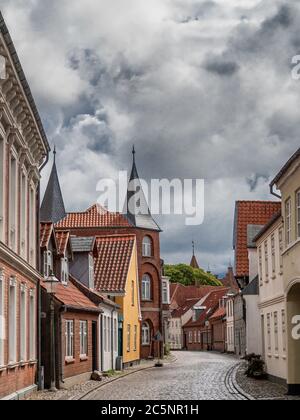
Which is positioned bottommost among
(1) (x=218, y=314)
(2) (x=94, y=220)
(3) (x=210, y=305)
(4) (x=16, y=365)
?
(4) (x=16, y=365)

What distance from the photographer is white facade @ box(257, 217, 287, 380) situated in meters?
26.1

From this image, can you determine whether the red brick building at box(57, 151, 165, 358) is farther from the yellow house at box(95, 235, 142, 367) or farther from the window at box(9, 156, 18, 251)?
the window at box(9, 156, 18, 251)

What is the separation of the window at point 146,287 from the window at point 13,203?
38.4 metres

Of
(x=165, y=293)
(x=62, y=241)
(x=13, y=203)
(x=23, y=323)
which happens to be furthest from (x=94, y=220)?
(x=13, y=203)

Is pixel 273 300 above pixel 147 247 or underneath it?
underneath

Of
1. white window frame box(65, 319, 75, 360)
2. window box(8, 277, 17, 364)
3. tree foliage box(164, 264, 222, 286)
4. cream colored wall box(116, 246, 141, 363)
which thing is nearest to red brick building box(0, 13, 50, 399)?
window box(8, 277, 17, 364)

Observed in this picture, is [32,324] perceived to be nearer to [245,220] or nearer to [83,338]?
[83,338]

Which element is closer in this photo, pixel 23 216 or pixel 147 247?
pixel 23 216

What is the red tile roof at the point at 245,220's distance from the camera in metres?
41.1

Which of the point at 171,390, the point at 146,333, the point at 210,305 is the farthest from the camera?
the point at 210,305

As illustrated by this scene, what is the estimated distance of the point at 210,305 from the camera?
94.4 m

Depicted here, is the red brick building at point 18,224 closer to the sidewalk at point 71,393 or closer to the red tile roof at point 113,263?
the sidewalk at point 71,393

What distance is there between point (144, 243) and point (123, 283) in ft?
54.5
